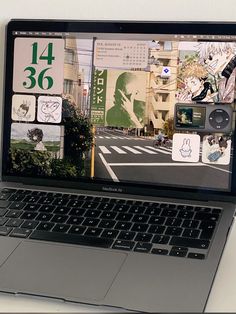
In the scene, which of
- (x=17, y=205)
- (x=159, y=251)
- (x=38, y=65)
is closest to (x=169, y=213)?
(x=159, y=251)

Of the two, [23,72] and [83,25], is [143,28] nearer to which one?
[83,25]

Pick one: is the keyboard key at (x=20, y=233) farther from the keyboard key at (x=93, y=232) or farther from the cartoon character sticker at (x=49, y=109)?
the cartoon character sticker at (x=49, y=109)

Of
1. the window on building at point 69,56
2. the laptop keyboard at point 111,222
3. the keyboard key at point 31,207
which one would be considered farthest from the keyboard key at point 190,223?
the window on building at point 69,56

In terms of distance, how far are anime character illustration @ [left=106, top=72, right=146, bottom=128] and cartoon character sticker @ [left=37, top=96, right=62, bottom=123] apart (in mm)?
85

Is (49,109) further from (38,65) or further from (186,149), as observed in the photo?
(186,149)

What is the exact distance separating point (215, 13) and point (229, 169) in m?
0.25

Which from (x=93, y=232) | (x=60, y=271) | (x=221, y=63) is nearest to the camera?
(x=60, y=271)

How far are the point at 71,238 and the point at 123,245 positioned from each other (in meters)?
0.07

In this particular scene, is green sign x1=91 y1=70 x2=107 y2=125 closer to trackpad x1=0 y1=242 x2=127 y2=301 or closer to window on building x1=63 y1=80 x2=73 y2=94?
window on building x1=63 y1=80 x2=73 y2=94

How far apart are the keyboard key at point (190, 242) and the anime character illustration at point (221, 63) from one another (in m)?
0.26

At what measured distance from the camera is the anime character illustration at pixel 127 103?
2.98 feet

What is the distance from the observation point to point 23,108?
955 millimetres

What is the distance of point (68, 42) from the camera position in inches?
36.4

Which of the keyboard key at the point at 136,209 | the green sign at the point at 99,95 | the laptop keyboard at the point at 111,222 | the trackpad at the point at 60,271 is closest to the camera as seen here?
the trackpad at the point at 60,271
